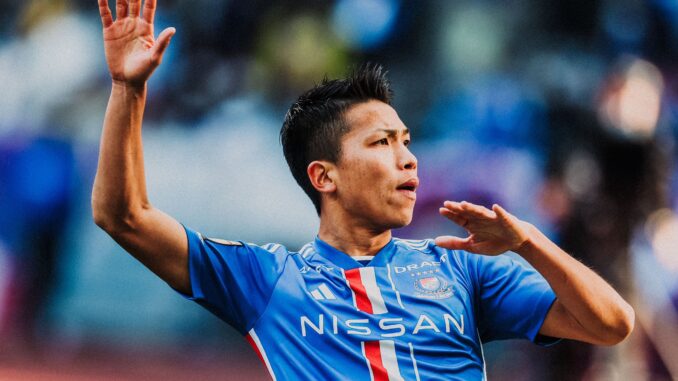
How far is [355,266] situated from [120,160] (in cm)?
95

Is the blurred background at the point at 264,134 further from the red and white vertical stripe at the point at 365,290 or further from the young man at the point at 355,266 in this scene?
the red and white vertical stripe at the point at 365,290

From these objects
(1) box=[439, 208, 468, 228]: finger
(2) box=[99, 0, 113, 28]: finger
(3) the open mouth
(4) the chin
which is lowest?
(4) the chin

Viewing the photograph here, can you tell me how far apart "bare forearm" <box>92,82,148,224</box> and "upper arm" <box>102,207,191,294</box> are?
42mm

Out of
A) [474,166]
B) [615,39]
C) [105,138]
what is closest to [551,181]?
Answer: [474,166]

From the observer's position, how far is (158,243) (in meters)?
2.35

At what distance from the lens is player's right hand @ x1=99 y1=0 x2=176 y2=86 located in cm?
222

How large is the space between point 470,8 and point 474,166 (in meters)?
1.64

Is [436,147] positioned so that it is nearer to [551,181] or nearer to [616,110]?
[551,181]

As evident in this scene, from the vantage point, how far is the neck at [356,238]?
9.46 ft

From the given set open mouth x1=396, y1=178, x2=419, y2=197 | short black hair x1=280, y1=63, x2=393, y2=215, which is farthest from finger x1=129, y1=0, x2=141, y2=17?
open mouth x1=396, y1=178, x2=419, y2=197

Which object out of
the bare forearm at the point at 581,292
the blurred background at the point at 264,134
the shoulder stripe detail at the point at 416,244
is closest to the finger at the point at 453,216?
the bare forearm at the point at 581,292

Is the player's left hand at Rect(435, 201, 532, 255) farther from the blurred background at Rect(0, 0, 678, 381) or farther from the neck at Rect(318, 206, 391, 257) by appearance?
the blurred background at Rect(0, 0, 678, 381)

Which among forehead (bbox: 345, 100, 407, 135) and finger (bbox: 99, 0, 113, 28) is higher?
finger (bbox: 99, 0, 113, 28)

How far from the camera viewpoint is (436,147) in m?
7.44
